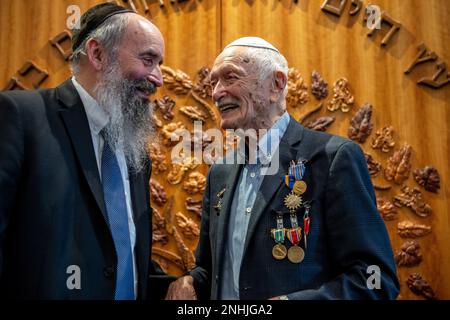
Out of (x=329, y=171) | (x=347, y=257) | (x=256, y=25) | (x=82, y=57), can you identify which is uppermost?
(x=256, y=25)

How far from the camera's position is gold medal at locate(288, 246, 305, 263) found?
198 cm

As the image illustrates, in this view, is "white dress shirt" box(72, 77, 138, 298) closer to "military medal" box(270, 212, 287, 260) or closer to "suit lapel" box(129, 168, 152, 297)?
"suit lapel" box(129, 168, 152, 297)

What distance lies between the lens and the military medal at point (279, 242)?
200cm

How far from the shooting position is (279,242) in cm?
202

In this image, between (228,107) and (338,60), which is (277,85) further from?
(338,60)

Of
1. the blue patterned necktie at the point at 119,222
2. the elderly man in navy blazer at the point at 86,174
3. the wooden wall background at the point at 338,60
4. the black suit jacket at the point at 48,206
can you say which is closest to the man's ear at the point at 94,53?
the elderly man in navy blazer at the point at 86,174

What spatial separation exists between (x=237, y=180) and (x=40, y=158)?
0.98m

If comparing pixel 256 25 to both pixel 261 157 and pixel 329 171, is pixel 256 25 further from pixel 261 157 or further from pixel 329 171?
pixel 329 171

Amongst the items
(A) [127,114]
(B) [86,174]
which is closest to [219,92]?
(A) [127,114]

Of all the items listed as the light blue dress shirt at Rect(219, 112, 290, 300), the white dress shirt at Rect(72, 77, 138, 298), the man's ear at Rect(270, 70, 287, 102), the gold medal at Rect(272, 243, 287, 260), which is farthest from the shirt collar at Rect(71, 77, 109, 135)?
the gold medal at Rect(272, 243, 287, 260)

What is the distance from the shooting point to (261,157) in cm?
234

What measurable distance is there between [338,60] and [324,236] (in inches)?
80.3

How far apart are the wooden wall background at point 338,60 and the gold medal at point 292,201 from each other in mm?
1638
